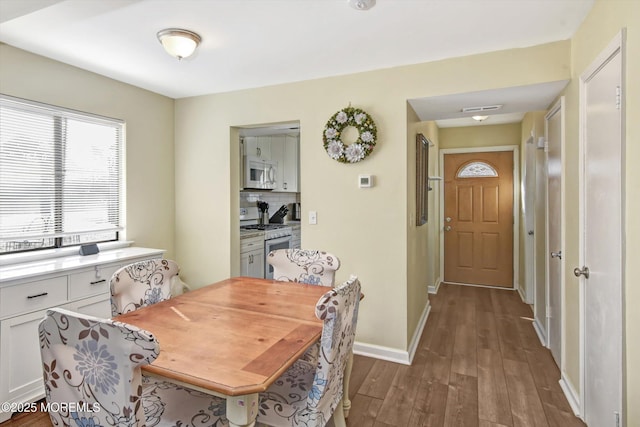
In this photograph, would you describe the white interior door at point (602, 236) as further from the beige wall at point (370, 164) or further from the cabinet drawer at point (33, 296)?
the cabinet drawer at point (33, 296)

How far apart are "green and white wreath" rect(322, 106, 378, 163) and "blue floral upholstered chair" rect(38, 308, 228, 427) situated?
7.37 ft

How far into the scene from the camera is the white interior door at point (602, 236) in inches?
61.9

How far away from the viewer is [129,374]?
102 cm

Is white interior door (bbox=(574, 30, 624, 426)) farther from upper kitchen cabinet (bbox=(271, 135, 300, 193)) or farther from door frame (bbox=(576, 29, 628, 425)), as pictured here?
upper kitchen cabinet (bbox=(271, 135, 300, 193))

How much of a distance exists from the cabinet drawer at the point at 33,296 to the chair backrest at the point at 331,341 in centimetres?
197

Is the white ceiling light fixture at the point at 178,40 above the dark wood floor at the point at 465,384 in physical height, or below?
above

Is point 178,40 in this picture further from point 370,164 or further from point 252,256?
point 252,256

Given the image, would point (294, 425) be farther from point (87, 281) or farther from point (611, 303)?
point (87, 281)

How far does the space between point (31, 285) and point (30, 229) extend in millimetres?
613

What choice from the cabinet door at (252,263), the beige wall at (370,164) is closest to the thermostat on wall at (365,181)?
the beige wall at (370,164)

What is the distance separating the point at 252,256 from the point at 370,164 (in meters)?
1.89

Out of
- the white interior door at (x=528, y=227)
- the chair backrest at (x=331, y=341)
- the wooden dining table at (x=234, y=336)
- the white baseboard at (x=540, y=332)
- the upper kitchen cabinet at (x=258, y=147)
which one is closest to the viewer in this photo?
the wooden dining table at (x=234, y=336)

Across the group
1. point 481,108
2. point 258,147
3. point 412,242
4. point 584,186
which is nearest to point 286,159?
point 258,147

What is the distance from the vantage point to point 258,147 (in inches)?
193
